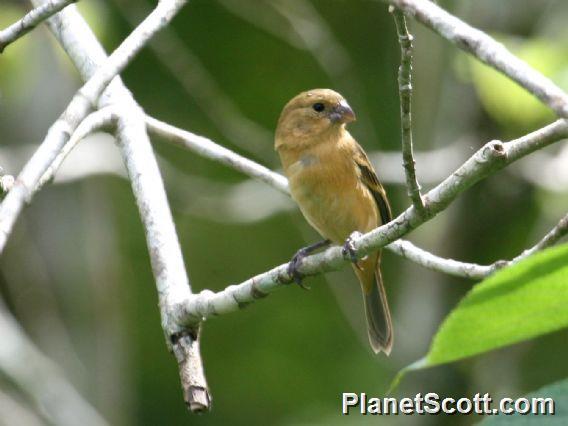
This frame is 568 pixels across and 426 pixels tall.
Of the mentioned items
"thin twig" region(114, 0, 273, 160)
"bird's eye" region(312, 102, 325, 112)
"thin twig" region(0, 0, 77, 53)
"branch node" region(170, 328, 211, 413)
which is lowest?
"branch node" region(170, 328, 211, 413)

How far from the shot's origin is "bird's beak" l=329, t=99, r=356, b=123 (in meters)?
5.13

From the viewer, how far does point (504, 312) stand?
3.93 feet

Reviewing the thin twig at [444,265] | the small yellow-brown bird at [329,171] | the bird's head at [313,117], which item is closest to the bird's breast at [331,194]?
the small yellow-brown bird at [329,171]

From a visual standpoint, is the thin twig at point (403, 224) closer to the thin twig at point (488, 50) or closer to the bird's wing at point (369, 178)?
the thin twig at point (488, 50)

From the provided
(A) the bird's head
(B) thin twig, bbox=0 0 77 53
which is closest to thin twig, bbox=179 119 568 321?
(B) thin twig, bbox=0 0 77 53

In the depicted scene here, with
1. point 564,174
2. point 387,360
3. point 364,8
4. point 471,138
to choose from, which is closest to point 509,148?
point 564,174

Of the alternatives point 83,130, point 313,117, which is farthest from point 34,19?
point 313,117

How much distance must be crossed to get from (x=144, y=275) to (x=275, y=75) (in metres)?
2.58

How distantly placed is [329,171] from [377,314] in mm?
1135

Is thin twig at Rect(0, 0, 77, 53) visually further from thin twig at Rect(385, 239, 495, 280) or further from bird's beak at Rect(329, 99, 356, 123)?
bird's beak at Rect(329, 99, 356, 123)

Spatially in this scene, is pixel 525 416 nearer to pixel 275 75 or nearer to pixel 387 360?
pixel 387 360

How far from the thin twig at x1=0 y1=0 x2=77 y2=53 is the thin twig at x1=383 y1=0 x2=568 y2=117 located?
88 cm

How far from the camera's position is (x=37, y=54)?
23.9 feet

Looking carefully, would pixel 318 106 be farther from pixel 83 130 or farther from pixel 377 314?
pixel 83 130
